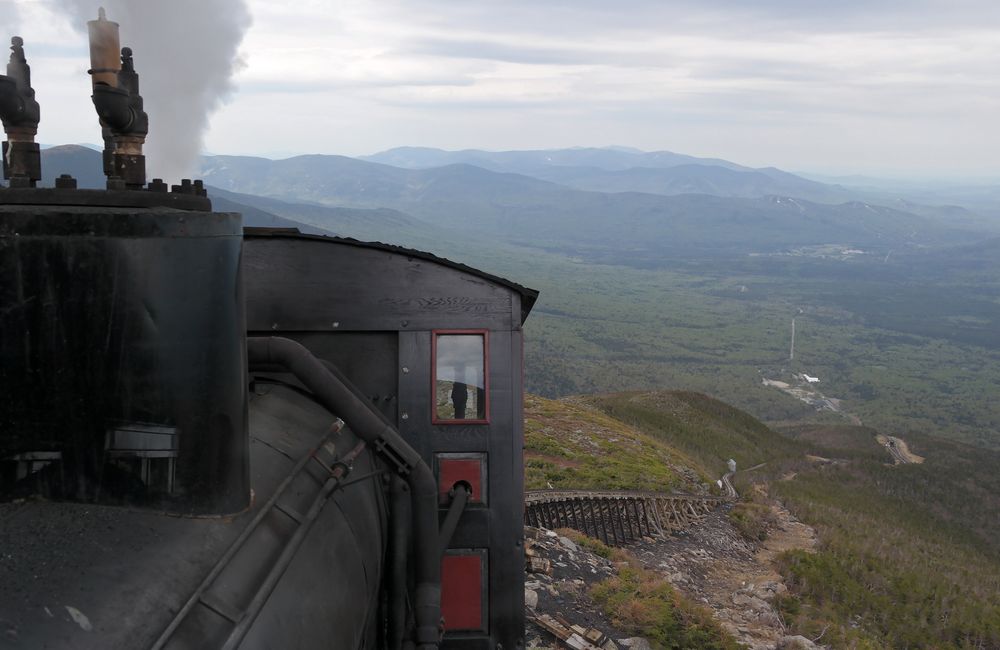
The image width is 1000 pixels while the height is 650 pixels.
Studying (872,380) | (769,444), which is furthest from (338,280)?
(872,380)

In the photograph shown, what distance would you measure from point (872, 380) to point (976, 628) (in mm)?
125564

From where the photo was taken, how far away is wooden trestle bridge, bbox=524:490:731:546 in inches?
846

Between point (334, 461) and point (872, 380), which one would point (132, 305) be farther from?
point (872, 380)

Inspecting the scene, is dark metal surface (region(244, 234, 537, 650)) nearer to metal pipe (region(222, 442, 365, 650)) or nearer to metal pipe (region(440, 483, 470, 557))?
metal pipe (region(440, 483, 470, 557))

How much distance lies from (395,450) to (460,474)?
2286 millimetres

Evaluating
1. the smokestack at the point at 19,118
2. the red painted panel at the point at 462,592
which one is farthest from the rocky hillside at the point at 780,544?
the smokestack at the point at 19,118

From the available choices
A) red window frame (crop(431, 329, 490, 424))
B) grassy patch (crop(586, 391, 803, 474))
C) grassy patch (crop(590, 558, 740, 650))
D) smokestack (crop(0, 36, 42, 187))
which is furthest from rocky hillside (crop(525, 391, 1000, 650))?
smokestack (crop(0, 36, 42, 187))

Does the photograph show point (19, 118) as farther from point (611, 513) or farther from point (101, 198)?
point (611, 513)

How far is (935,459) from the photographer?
58.1m

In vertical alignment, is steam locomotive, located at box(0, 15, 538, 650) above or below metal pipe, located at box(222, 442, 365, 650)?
above

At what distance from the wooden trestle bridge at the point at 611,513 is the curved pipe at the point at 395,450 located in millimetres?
13656

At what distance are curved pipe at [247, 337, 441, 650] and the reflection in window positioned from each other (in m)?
1.90

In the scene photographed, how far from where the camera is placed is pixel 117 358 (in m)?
4.08

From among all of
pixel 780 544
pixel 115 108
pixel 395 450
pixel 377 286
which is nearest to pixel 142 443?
pixel 115 108
